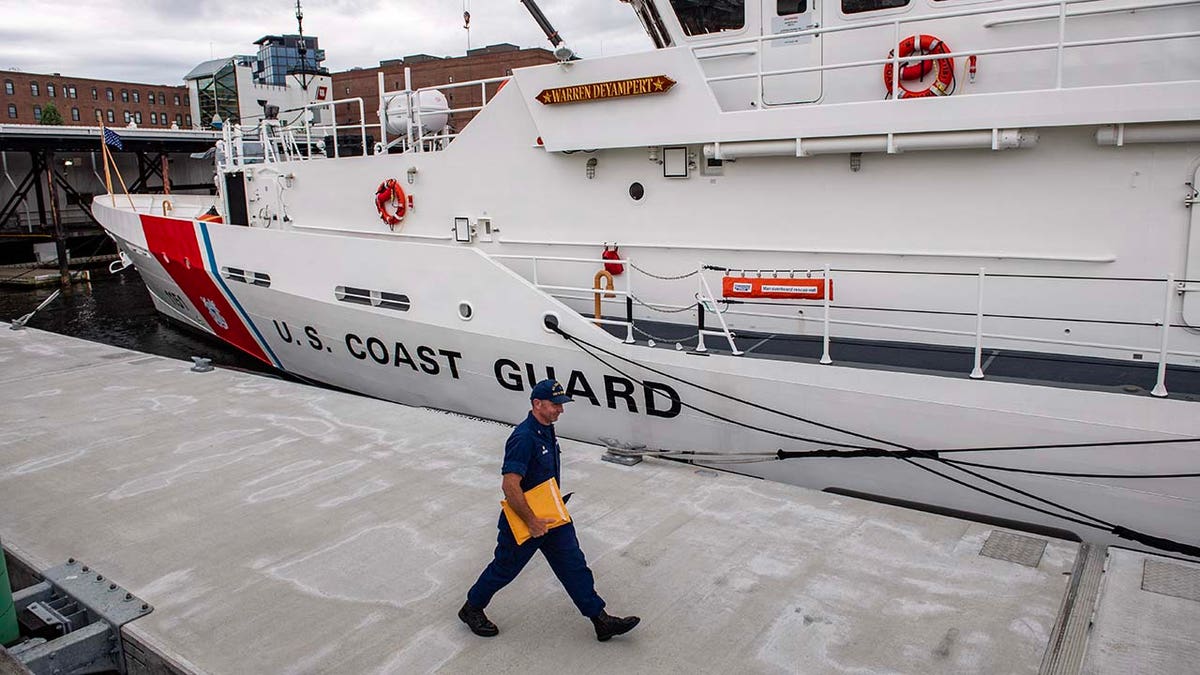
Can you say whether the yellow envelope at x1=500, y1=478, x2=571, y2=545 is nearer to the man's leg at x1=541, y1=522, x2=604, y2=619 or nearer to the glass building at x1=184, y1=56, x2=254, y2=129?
the man's leg at x1=541, y1=522, x2=604, y2=619

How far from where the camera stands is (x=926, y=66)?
21.8ft

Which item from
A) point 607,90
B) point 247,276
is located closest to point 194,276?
point 247,276

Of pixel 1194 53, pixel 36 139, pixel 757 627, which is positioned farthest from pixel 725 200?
pixel 36 139

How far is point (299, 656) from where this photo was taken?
12.7 ft

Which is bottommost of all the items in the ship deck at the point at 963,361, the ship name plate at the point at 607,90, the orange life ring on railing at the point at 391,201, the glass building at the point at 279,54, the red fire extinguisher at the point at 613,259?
the ship deck at the point at 963,361

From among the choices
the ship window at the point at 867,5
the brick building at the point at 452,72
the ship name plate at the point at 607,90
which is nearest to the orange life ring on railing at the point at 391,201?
the ship name plate at the point at 607,90

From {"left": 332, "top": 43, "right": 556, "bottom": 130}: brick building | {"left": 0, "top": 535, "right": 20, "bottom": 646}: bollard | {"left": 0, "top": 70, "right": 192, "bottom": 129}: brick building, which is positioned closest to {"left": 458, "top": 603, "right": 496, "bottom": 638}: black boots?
{"left": 0, "top": 535, "right": 20, "bottom": 646}: bollard

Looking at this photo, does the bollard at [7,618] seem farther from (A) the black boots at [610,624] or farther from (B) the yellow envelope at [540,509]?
(A) the black boots at [610,624]

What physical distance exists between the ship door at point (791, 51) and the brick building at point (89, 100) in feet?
233

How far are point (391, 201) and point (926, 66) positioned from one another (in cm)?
577

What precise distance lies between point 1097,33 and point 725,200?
9.99ft

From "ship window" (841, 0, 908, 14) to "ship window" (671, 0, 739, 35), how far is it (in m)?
0.87

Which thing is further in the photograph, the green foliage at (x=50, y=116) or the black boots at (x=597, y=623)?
the green foliage at (x=50, y=116)

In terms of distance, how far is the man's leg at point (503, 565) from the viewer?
12.3 feet
